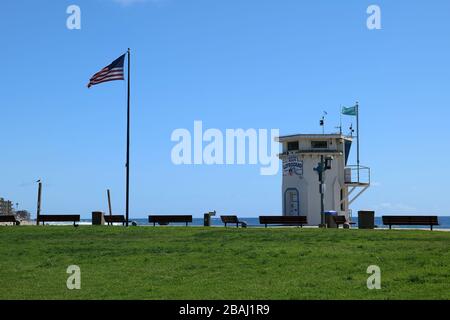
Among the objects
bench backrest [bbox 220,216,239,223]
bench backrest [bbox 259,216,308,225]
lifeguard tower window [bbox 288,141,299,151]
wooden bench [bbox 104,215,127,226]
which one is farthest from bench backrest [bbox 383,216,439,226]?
wooden bench [bbox 104,215,127,226]

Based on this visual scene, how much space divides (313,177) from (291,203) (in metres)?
2.40

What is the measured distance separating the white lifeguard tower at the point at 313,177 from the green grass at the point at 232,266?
16733 mm

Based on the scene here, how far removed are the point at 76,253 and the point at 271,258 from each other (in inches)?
285

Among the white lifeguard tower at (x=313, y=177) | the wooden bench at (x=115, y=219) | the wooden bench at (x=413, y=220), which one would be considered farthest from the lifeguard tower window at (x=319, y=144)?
the wooden bench at (x=115, y=219)

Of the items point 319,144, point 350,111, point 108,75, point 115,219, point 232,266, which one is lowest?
point 232,266

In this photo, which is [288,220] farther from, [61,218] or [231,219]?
[61,218]

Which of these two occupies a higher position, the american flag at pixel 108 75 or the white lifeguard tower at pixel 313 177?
the american flag at pixel 108 75

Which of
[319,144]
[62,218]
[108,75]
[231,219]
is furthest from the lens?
[319,144]

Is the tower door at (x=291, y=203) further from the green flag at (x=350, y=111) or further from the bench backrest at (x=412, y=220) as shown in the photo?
the bench backrest at (x=412, y=220)

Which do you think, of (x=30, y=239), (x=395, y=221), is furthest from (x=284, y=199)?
(x=30, y=239)

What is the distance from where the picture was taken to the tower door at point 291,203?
45.8 meters

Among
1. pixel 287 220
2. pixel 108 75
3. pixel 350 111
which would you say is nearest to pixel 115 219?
pixel 108 75

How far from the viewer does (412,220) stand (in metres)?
36.1
